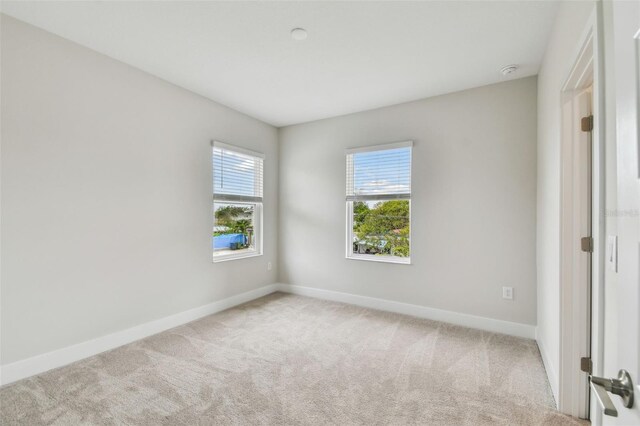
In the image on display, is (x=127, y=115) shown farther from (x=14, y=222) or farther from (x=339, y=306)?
(x=339, y=306)

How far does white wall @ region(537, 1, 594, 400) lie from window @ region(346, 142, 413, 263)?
1.35m

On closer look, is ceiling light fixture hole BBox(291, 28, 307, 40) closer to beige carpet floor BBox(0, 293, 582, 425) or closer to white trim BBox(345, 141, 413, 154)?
white trim BBox(345, 141, 413, 154)

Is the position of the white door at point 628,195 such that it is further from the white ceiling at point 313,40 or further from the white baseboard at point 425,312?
the white baseboard at point 425,312

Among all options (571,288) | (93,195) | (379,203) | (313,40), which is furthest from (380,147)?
(93,195)

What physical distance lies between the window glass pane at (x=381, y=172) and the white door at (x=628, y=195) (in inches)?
119

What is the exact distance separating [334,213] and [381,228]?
696 mm

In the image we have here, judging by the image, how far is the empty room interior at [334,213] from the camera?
1.83 metres

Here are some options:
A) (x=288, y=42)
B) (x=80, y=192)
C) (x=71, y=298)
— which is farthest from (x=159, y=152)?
(x=288, y=42)

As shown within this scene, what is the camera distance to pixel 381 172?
12.9ft

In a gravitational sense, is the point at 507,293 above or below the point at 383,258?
below

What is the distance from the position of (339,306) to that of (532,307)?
2.14 metres

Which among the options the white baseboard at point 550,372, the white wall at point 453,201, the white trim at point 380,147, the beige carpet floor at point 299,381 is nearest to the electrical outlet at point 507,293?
the white wall at point 453,201

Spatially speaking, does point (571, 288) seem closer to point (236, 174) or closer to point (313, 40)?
point (313, 40)

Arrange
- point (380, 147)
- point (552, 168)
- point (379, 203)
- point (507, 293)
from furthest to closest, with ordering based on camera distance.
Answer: point (379, 203)
point (380, 147)
point (507, 293)
point (552, 168)
